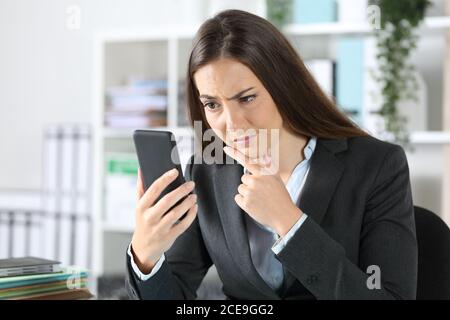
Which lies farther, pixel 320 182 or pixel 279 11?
pixel 279 11

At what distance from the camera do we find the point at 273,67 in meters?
1.14

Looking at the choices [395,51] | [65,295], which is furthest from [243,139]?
[395,51]

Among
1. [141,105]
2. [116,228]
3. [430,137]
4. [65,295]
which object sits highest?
[141,105]

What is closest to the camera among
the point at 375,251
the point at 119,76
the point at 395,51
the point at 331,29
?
the point at 375,251

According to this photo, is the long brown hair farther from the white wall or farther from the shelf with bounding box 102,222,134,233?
the white wall

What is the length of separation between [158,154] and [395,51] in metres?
1.59

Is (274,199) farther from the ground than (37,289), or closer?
farther from the ground

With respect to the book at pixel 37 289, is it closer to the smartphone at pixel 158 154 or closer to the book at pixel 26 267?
the book at pixel 26 267

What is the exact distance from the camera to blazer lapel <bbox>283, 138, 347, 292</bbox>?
116cm

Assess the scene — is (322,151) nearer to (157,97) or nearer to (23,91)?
(157,97)

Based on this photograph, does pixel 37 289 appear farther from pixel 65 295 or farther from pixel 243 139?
pixel 243 139

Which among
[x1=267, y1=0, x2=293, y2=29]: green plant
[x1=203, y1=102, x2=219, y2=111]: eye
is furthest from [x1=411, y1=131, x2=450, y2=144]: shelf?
[x1=203, y1=102, x2=219, y2=111]: eye

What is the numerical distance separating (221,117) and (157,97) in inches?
69.9
